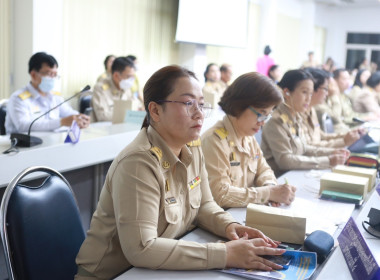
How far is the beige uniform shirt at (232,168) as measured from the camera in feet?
5.99

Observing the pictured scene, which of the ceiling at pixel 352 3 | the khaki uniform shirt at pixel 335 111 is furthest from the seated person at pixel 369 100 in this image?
the ceiling at pixel 352 3

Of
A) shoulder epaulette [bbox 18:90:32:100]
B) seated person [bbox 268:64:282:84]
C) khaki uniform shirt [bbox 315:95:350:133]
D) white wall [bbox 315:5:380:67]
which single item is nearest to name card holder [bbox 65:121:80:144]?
shoulder epaulette [bbox 18:90:32:100]

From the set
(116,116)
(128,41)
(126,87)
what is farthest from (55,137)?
(128,41)

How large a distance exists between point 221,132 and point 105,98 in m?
2.67

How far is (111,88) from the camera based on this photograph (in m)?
4.54

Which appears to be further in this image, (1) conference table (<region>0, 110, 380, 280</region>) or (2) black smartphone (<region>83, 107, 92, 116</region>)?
(2) black smartphone (<region>83, 107, 92, 116</region>)

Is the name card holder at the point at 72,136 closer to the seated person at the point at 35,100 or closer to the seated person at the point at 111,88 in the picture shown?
the seated person at the point at 35,100

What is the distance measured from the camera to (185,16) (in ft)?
21.0

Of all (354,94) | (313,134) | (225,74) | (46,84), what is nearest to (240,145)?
(313,134)

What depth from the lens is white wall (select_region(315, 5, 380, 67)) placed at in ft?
43.3

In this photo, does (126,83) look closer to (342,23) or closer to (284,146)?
(284,146)

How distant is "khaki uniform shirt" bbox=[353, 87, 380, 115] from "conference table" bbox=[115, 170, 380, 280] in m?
3.43

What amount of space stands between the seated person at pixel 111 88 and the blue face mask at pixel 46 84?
1075 millimetres

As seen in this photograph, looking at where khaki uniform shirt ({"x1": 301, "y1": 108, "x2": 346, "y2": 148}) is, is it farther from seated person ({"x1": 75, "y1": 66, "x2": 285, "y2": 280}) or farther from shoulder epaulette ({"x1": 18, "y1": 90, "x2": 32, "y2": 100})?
shoulder epaulette ({"x1": 18, "y1": 90, "x2": 32, "y2": 100})
